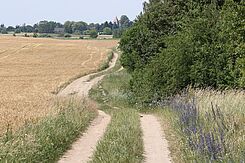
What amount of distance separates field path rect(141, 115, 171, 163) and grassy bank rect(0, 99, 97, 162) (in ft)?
7.71

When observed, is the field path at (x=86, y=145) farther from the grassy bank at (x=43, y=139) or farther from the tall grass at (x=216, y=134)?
the tall grass at (x=216, y=134)

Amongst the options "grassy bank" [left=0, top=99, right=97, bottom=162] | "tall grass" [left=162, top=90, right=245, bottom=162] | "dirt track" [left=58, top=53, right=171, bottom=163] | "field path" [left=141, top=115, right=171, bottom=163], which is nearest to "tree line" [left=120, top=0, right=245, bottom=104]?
"field path" [left=141, top=115, right=171, bottom=163]

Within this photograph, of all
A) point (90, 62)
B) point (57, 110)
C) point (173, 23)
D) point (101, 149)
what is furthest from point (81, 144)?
point (90, 62)

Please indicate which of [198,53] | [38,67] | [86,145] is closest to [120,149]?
[86,145]

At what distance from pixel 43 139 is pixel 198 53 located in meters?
13.3

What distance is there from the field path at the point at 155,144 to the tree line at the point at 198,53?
4298 millimetres

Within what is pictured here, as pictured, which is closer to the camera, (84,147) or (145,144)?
(145,144)

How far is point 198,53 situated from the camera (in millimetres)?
24859

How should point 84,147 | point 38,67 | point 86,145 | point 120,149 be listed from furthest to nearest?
1. point 38,67
2. point 86,145
3. point 84,147
4. point 120,149

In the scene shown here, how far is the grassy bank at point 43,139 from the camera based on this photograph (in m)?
11.3

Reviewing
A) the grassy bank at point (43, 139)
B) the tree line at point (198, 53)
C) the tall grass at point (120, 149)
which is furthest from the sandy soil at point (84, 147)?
the tree line at point (198, 53)

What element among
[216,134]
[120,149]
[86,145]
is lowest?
[86,145]

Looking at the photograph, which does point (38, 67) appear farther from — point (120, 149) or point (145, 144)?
point (120, 149)

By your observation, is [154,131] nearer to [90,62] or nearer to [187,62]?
[187,62]
